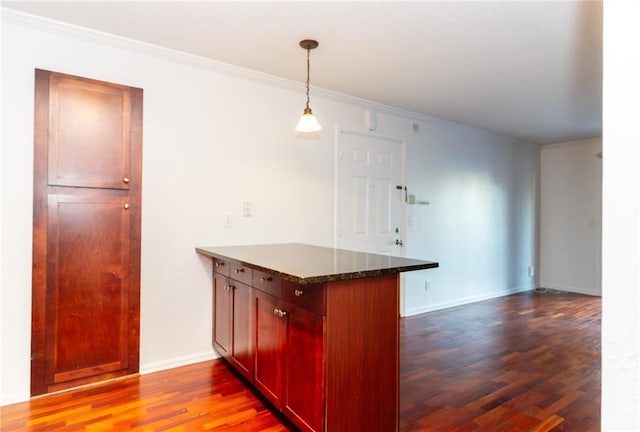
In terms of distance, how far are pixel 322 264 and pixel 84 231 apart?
1.71m

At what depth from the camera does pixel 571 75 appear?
3207 millimetres

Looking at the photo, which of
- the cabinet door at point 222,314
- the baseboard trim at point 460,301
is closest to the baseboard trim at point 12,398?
the cabinet door at point 222,314

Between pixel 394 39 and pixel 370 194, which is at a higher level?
pixel 394 39

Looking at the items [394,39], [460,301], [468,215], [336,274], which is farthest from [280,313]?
[468,215]

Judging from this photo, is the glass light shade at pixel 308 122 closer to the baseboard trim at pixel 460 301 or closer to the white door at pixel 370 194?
the white door at pixel 370 194

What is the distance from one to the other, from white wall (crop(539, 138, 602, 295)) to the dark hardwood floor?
8.53 ft

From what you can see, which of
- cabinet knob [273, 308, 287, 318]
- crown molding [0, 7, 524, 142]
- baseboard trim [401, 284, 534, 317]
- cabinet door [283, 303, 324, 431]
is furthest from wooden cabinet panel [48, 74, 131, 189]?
baseboard trim [401, 284, 534, 317]

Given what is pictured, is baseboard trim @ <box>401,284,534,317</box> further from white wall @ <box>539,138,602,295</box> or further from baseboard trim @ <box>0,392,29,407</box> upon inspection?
baseboard trim @ <box>0,392,29,407</box>

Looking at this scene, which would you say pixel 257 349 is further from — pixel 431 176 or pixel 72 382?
pixel 431 176

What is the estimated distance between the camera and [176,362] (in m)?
2.89

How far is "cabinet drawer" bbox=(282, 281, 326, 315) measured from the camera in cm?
174

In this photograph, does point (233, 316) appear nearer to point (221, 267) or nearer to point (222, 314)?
point (222, 314)

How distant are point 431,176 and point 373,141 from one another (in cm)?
103
